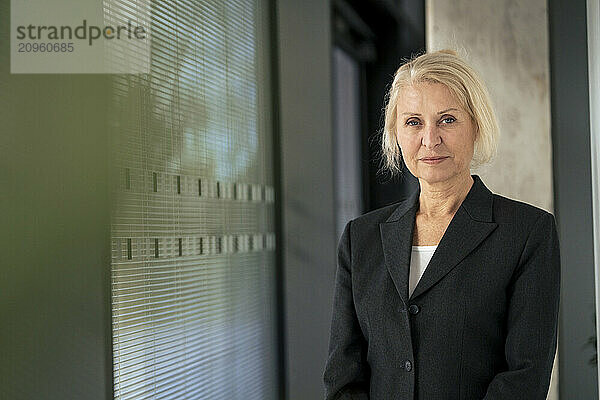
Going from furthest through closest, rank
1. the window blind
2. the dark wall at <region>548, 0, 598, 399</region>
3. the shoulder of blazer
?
the dark wall at <region>548, 0, 598, 399</region>
the window blind
the shoulder of blazer

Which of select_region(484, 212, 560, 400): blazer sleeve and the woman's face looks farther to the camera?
the woman's face

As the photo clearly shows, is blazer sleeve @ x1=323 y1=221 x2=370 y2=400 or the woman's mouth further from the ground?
the woman's mouth

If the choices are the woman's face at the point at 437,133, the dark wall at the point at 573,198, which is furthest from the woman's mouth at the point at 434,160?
the dark wall at the point at 573,198

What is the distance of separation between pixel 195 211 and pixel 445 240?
3.18 feet

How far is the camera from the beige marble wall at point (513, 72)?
2686mm

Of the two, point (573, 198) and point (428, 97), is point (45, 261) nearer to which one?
point (428, 97)

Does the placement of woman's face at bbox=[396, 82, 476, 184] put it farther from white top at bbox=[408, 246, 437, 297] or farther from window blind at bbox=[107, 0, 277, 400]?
window blind at bbox=[107, 0, 277, 400]

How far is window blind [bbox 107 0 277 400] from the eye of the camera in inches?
85.0

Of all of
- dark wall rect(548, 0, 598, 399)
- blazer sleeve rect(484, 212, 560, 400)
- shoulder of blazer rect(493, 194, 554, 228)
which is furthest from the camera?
dark wall rect(548, 0, 598, 399)

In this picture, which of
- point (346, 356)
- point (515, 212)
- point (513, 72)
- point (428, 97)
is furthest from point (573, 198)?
point (346, 356)

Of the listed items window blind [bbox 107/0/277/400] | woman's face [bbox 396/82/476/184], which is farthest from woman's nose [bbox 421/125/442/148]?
window blind [bbox 107/0/277/400]

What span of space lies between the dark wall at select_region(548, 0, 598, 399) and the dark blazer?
102cm

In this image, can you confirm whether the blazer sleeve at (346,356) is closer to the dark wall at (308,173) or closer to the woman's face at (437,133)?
the woman's face at (437,133)

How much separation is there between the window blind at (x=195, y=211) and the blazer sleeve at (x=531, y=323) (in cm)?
104
